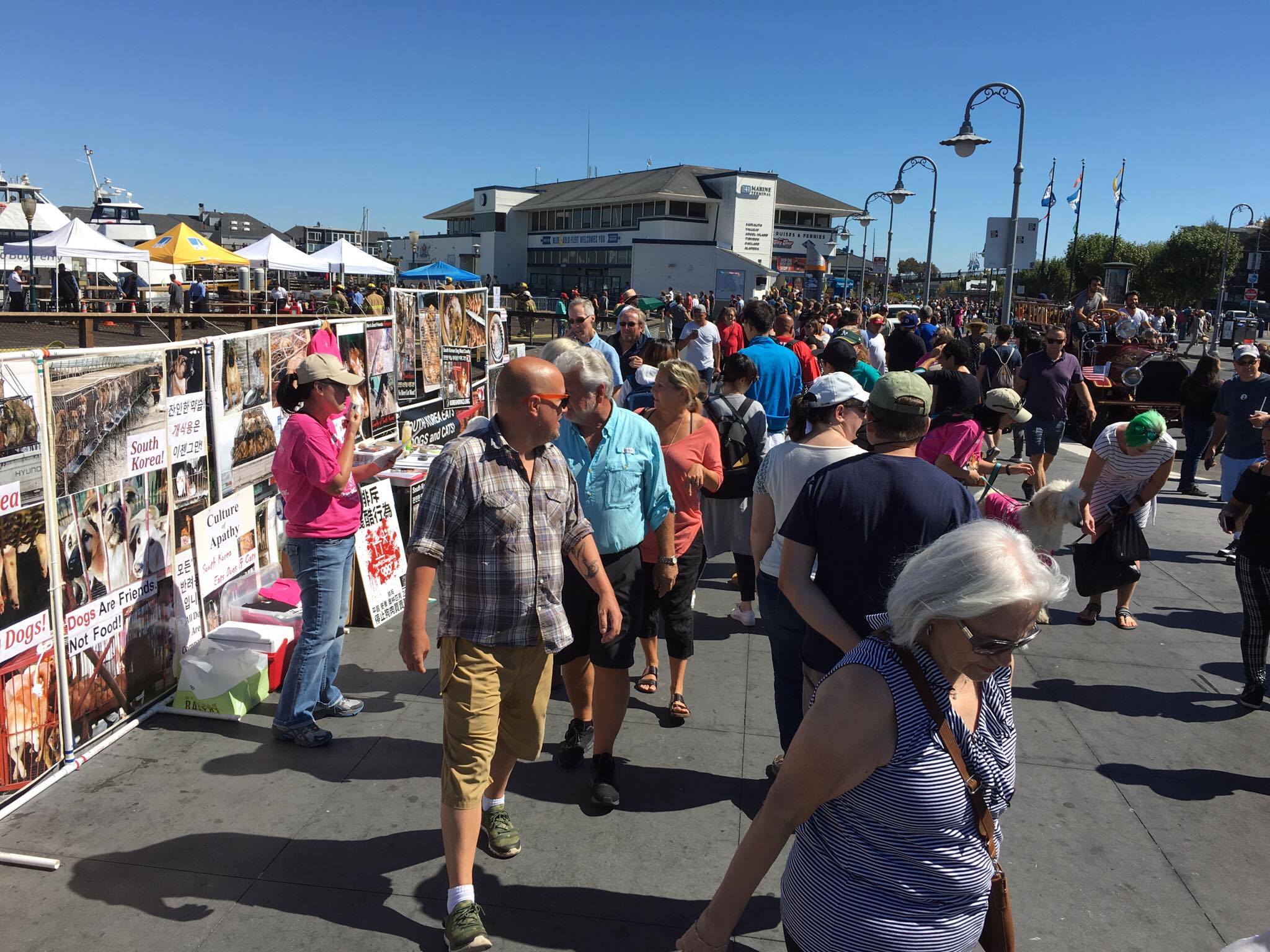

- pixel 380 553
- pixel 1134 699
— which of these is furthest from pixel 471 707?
pixel 1134 699

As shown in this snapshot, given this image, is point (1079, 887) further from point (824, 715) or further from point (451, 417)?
point (451, 417)

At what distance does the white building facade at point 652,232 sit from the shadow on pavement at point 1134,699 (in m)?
47.4

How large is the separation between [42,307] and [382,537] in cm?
2317

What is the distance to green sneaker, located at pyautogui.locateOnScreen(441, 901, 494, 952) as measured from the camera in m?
2.88

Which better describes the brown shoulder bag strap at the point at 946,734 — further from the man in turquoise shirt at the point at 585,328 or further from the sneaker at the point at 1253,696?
the man in turquoise shirt at the point at 585,328

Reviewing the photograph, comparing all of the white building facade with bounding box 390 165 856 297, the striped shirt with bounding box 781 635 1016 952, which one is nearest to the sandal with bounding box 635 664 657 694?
the striped shirt with bounding box 781 635 1016 952

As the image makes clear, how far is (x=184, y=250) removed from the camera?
66.8 ft

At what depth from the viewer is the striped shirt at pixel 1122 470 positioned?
18.9 ft

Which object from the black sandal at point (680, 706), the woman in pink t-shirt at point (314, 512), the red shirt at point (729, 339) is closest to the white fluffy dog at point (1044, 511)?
the black sandal at point (680, 706)

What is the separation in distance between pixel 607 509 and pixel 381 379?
12.9 ft

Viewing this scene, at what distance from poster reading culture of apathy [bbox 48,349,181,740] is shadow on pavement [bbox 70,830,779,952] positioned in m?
1.06

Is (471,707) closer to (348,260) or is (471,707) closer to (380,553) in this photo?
(380,553)

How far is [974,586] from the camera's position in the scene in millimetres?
1735

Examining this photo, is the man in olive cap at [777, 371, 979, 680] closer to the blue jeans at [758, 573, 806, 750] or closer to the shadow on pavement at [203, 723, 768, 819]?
the blue jeans at [758, 573, 806, 750]
